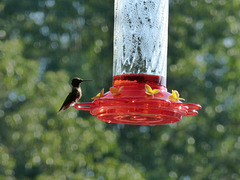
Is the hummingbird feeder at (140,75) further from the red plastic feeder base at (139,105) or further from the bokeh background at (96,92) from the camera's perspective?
the bokeh background at (96,92)

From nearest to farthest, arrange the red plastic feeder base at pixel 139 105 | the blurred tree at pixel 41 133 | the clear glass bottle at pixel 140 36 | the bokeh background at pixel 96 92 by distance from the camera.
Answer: the red plastic feeder base at pixel 139 105 → the clear glass bottle at pixel 140 36 → the blurred tree at pixel 41 133 → the bokeh background at pixel 96 92

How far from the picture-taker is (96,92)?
14.2 m

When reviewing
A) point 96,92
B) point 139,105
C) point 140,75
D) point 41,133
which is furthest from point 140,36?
point 96,92

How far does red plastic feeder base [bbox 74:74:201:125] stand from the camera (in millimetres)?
4445

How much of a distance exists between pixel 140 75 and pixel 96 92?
9.42m

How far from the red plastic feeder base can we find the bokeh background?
7.58m

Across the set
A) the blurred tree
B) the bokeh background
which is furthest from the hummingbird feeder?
the bokeh background

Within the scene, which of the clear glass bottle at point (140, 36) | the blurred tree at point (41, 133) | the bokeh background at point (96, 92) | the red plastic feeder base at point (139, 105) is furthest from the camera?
the bokeh background at point (96, 92)

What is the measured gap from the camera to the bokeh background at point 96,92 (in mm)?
12445

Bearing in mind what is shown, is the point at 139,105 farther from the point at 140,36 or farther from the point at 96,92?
the point at 96,92

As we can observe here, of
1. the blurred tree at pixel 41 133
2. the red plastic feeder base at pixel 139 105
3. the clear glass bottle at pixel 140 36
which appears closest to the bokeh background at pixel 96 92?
the blurred tree at pixel 41 133

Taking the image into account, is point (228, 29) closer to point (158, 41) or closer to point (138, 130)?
point (138, 130)

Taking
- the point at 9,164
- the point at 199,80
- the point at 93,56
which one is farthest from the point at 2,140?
the point at 199,80

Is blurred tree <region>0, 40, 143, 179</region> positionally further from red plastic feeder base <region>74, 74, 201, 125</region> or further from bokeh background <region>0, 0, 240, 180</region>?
red plastic feeder base <region>74, 74, 201, 125</region>
